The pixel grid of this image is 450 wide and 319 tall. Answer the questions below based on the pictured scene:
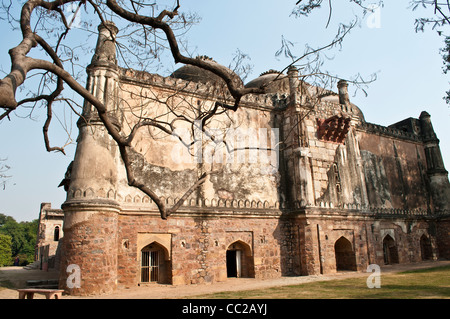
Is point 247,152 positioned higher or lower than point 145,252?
higher

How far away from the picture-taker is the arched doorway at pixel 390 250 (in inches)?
571

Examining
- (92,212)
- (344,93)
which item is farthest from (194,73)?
(92,212)

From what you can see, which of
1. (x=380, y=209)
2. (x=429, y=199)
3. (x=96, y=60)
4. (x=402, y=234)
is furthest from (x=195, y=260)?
(x=429, y=199)

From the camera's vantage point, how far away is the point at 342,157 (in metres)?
13.3

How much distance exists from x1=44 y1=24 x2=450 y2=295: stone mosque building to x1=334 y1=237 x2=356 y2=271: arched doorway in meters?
0.04

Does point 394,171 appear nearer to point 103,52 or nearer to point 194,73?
point 194,73

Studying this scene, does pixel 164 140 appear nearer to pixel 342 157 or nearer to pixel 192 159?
pixel 192 159

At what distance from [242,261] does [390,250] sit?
7663mm

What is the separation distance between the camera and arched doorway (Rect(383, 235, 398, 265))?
47.6 ft

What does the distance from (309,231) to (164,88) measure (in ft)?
22.4

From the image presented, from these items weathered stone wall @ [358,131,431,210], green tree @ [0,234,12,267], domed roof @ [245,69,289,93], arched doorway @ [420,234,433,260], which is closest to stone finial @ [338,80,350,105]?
weathered stone wall @ [358,131,431,210]

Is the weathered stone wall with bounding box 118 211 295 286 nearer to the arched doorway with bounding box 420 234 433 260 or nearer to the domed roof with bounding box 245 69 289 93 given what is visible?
the domed roof with bounding box 245 69 289 93

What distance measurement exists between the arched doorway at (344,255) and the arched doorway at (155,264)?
6.66 meters
